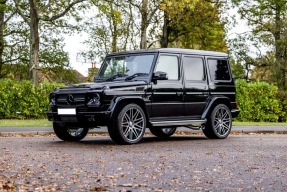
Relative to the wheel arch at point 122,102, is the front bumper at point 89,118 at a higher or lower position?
lower

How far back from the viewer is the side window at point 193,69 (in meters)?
14.8

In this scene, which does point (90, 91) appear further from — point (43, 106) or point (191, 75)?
point (43, 106)

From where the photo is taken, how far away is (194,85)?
14.8 meters

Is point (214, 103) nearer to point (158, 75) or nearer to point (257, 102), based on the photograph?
point (158, 75)

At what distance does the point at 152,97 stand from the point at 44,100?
528 inches

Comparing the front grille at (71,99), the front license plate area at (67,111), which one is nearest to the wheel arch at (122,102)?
the front grille at (71,99)

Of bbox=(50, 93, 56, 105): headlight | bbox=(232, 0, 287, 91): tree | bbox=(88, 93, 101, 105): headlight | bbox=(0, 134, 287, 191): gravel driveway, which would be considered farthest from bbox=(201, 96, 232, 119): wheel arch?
bbox=(232, 0, 287, 91): tree

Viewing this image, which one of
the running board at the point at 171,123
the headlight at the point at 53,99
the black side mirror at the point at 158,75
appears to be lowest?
the running board at the point at 171,123

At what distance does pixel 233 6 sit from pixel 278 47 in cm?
667

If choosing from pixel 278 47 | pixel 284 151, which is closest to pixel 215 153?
pixel 284 151

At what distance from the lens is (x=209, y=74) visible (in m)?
15.5

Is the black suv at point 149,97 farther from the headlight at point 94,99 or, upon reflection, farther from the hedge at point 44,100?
the hedge at point 44,100

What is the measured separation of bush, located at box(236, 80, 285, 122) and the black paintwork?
39.3ft

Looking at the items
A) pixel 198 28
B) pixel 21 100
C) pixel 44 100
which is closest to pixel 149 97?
pixel 44 100
